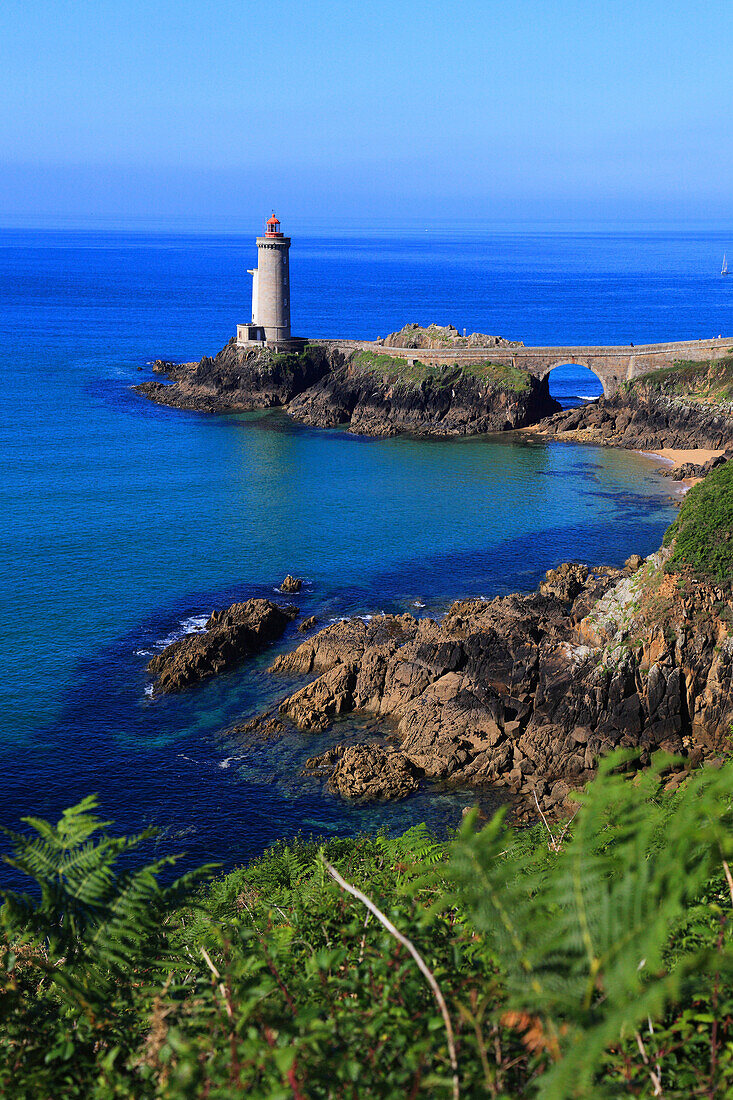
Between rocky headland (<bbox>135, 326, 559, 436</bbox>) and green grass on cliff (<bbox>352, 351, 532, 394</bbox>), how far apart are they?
88 mm

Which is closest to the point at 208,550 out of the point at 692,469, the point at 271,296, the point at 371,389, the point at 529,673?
the point at 529,673

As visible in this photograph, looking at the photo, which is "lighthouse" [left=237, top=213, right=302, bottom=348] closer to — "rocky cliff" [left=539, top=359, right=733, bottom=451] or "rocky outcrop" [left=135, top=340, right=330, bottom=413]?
"rocky outcrop" [left=135, top=340, right=330, bottom=413]

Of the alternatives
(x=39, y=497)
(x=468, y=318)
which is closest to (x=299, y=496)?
(x=39, y=497)

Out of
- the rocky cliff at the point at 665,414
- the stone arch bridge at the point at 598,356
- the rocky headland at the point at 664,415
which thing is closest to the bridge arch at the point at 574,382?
the stone arch bridge at the point at 598,356

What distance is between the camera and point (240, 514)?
57.3 meters

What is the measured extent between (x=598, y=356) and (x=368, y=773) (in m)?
62.7

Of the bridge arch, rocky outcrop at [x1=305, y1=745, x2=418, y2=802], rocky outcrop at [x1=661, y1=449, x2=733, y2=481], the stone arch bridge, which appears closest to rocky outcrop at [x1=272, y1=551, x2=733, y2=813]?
rocky outcrop at [x1=305, y1=745, x2=418, y2=802]

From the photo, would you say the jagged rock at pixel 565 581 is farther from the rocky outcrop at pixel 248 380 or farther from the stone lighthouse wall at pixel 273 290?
the stone lighthouse wall at pixel 273 290

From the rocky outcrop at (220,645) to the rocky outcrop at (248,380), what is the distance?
5159cm

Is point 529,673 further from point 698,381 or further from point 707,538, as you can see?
point 698,381

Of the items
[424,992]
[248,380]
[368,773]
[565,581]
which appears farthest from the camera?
[248,380]

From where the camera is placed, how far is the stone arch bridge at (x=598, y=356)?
79500 mm

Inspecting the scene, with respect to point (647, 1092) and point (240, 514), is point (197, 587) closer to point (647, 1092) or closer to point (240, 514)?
point (240, 514)

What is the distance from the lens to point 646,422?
2933 inches
